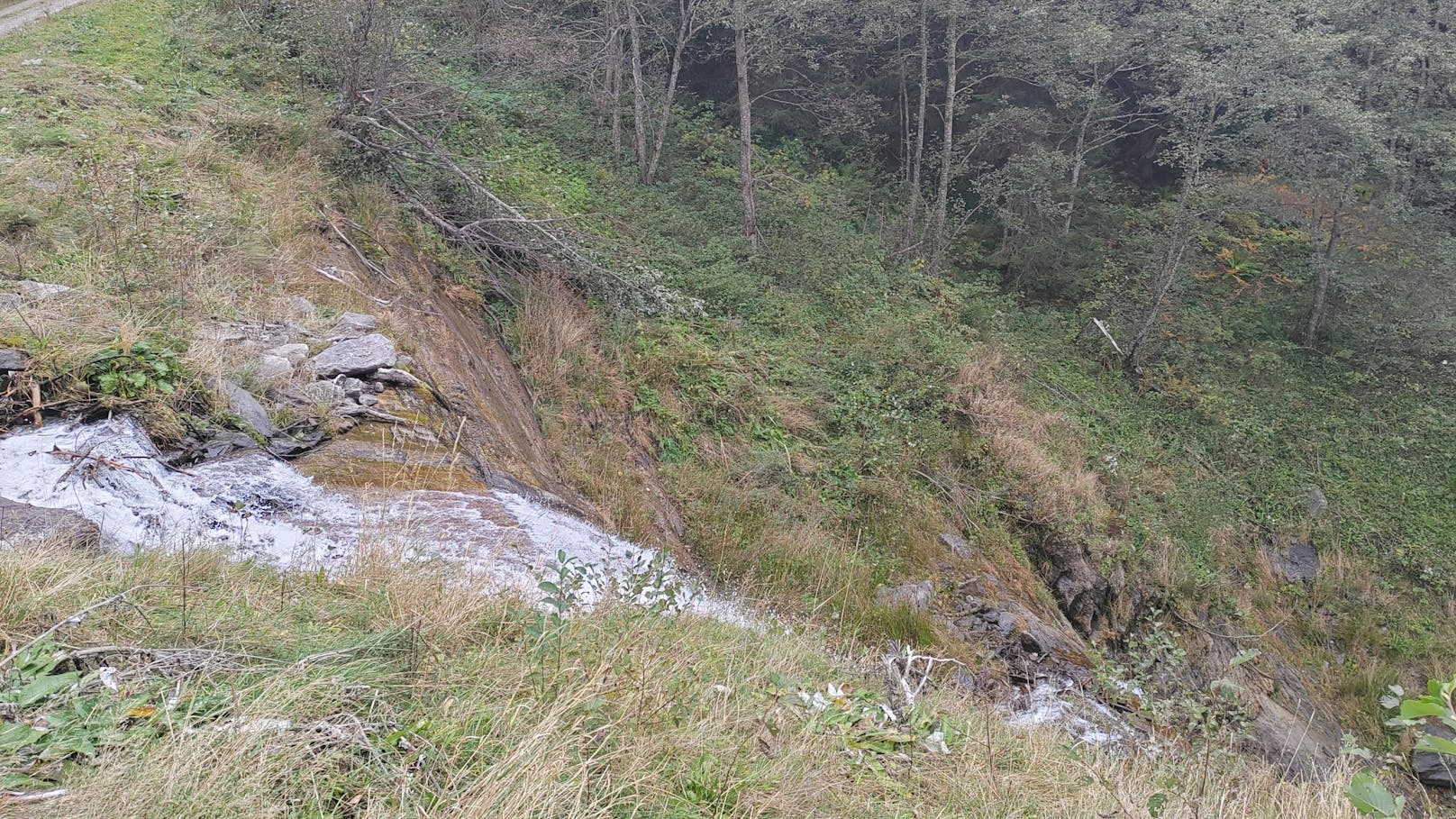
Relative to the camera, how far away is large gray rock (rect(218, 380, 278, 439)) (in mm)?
3988

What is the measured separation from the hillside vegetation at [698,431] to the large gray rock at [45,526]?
0.36m

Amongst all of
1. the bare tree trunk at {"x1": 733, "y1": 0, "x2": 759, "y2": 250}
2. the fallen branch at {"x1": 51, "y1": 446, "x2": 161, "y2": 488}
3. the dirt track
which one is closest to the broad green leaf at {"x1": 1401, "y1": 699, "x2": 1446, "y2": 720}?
the fallen branch at {"x1": 51, "y1": 446, "x2": 161, "y2": 488}

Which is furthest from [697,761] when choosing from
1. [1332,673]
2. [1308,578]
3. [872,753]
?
[1308,578]

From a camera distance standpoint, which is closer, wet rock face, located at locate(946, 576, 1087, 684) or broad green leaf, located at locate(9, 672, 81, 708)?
broad green leaf, located at locate(9, 672, 81, 708)

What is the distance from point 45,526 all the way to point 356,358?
2151 millimetres

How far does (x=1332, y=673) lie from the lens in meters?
8.97

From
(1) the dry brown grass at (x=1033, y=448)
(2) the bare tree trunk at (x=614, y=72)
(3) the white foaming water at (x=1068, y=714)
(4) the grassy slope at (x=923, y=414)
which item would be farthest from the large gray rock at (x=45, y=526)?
(2) the bare tree trunk at (x=614, y=72)

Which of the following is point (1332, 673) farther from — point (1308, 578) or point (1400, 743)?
point (1308, 578)

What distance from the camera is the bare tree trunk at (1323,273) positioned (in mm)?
13783

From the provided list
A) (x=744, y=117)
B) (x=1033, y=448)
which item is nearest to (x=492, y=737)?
(x=1033, y=448)

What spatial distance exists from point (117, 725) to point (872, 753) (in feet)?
7.66

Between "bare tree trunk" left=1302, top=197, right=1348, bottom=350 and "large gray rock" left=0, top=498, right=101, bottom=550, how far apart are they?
17.6 metres

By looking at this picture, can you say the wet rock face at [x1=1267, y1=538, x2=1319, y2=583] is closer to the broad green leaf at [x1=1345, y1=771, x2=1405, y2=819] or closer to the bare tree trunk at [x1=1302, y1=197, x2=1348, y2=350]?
the bare tree trunk at [x1=1302, y1=197, x2=1348, y2=350]

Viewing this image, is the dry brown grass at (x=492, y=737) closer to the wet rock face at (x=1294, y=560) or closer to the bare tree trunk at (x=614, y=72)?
the wet rock face at (x=1294, y=560)
